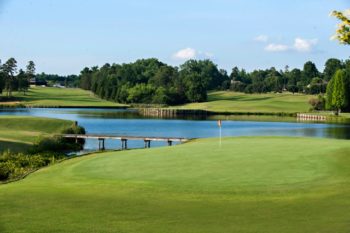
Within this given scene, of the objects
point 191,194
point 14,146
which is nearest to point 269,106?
point 14,146

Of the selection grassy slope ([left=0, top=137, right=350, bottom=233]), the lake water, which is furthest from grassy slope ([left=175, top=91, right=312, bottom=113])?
grassy slope ([left=0, top=137, right=350, bottom=233])

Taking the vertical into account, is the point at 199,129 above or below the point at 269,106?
below

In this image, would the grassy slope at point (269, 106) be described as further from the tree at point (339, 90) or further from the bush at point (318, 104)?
the tree at point (339, 90)

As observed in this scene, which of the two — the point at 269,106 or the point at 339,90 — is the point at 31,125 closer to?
the point at 339,90

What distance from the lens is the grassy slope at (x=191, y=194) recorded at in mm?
16031

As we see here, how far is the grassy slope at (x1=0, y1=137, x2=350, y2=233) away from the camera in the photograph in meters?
16.0

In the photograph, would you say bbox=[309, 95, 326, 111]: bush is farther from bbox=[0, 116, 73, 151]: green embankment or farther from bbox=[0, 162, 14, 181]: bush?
bbox=[0, 162, 14, 181]: bush

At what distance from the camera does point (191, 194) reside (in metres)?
21.1

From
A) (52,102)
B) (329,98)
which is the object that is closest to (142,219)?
(329,98)

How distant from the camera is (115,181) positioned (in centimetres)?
2425

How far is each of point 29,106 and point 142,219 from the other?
6631 inches

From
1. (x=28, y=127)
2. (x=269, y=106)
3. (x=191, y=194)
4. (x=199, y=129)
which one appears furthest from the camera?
(x=269, y=106)

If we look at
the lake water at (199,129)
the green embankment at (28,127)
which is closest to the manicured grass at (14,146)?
the green embankment at (28,127)

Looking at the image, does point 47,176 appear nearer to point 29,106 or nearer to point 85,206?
point 85,206
